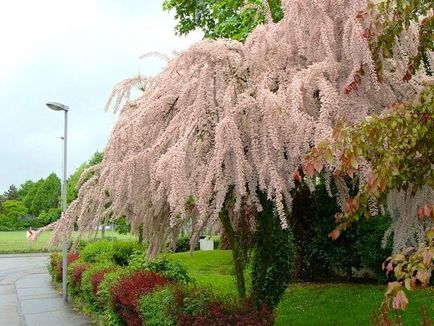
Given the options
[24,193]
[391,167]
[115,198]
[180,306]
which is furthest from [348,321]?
[24,193]

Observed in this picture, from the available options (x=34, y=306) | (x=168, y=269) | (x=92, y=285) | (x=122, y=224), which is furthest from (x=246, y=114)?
(x=122, y=224)

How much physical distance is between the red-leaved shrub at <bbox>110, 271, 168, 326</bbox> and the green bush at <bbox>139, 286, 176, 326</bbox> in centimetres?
24

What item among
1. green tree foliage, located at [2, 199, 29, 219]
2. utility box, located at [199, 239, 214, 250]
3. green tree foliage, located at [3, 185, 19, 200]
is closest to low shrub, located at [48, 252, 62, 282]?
utility box, located at [199, 239, 214, 250]

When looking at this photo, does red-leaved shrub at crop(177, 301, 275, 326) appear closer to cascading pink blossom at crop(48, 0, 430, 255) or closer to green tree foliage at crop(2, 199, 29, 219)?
cascading pink blossom at crop(48, 0, 430, 255)

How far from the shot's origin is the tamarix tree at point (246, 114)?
17.2 feet

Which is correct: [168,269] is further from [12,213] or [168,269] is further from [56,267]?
[12,213]

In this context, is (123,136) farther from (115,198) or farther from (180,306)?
(180,306)

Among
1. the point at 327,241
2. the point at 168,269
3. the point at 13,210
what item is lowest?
the point at 168,269

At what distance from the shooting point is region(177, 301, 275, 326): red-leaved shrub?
5520 mm

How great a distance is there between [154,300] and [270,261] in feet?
5.09

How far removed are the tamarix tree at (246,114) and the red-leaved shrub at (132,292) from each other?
1081 millimetres

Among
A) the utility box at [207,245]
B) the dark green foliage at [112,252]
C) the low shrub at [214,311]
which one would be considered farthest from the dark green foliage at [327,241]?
the utility box at [207,245]

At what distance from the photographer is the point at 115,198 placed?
20.2 ft

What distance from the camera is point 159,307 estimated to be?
6539 mm
